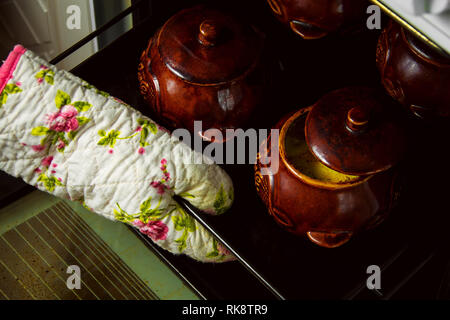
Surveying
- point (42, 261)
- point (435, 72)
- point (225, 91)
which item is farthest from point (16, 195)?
point (435, 72)

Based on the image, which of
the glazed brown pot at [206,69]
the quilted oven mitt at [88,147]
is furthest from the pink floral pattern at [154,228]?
the glazed brown pot at [206,69]

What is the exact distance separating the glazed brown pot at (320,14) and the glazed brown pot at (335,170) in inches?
4.1

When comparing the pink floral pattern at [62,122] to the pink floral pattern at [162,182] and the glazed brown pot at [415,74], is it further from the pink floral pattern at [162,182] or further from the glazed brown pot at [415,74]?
the glazed brown pot at [415,74]

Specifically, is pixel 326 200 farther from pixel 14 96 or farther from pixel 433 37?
pixel 14 96

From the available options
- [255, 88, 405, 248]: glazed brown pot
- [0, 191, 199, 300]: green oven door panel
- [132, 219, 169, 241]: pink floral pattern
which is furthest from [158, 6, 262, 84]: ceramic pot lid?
[0, 191, 199, 300]: green oven door panel

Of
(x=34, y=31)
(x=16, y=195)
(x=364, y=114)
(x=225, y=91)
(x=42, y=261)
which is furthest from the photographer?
(x=34, y=31)

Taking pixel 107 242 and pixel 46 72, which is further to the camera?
pixel 107 242

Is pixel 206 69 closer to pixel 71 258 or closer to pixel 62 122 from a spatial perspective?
pixel 62 122

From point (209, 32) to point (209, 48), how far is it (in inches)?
0.9

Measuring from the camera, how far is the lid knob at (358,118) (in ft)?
1.75

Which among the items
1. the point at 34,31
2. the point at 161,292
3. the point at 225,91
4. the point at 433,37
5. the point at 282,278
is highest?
the point at 433,37

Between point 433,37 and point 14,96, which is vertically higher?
point 433,37

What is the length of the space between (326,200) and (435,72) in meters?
0.21

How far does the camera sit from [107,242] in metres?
1.04
